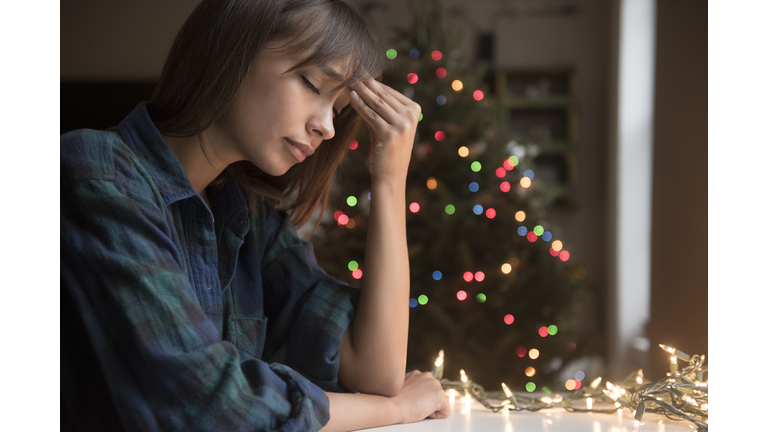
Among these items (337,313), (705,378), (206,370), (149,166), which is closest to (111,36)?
(149,166)

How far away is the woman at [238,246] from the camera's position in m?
0.48

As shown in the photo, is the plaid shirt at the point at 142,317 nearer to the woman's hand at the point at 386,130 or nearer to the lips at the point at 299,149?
the lips at the point at 299,149

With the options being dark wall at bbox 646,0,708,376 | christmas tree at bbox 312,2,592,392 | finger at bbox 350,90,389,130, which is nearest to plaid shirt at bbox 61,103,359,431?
finger at bbox 350,90,389,130

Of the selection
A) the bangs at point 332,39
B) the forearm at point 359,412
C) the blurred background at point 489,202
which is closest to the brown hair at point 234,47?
the bangs at point 332,39

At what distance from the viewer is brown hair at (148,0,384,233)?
2.17ft

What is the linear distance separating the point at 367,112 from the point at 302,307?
0.29 meters

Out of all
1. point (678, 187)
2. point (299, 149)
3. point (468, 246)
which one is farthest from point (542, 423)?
point (678, 187)

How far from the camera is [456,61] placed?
226cm

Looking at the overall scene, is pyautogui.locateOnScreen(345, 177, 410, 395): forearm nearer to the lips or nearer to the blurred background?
the lips

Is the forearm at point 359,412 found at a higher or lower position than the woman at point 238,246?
lower

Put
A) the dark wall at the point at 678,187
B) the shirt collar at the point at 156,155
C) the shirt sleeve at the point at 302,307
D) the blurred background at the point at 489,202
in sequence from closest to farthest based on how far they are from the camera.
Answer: the shirt collar at the point at 156,155 < the shirt sleeve at the point at 302,307 < the blurred background at the point at 489,202 < the dark wall at the point at 678,187
